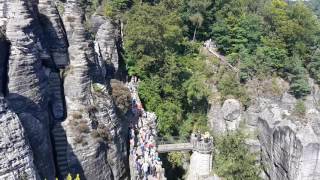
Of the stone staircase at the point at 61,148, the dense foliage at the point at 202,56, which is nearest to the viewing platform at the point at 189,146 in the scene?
the dense foliage at the point at 202,56

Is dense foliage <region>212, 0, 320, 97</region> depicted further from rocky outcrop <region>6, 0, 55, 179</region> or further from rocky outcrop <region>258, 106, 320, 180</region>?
rocky outcrop <region>6, 0, 55, 179</region>

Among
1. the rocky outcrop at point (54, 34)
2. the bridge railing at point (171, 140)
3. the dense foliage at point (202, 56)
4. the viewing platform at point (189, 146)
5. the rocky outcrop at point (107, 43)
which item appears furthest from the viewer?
the dense foliage at point (202, 56)

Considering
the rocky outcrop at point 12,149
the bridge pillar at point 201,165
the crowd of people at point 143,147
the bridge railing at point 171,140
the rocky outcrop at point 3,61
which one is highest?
the rocky outcrop at point 3,61

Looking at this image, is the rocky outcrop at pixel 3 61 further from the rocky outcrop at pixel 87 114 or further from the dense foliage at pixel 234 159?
the dense foliage at pixel 234 159

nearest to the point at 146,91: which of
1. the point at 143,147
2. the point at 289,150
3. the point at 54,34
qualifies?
the point at 143,147

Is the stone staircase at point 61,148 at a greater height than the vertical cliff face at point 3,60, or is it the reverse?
the vertical cliff face at point 3,60

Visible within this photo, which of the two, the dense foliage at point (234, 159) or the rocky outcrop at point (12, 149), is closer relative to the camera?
the rocky outcrop at point (12, 149)

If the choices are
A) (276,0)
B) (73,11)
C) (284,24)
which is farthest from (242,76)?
(73,11)

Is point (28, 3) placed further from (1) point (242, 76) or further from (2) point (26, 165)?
(1) point (242, 76)
